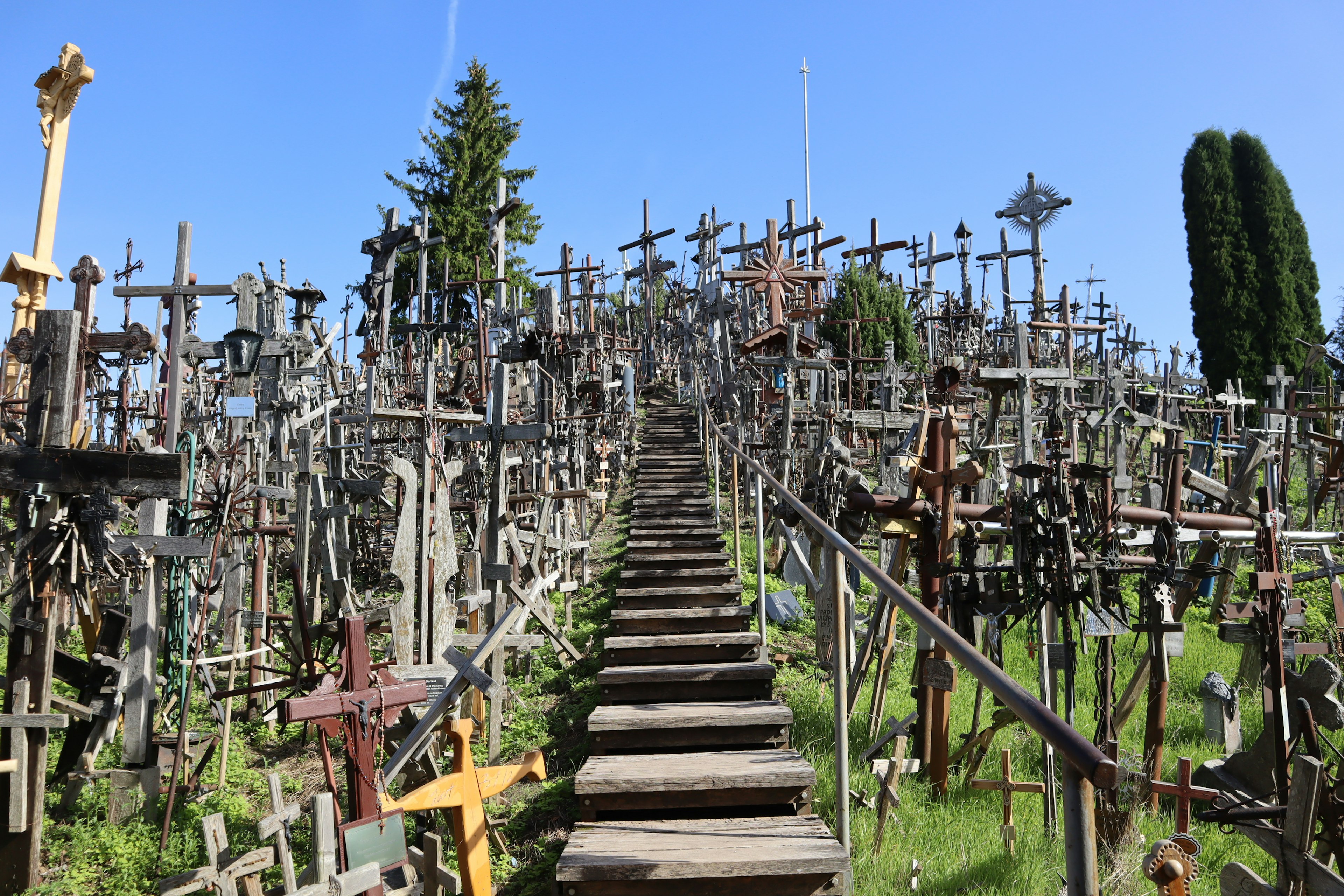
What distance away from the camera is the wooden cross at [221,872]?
164 inches

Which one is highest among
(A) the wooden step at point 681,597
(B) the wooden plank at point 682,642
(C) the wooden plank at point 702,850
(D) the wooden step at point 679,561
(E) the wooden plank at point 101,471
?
(E) the wooden plank at point 101,471

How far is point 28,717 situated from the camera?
5.46m

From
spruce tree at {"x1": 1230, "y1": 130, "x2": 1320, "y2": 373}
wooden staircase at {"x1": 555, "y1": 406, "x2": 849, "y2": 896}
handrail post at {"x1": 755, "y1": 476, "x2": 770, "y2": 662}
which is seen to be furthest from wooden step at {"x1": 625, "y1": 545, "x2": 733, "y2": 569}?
spruce tree at {"x1": 1230, "y1": 130, "x2": 1320, "y2": 373}

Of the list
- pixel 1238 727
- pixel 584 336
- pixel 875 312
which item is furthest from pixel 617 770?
pixel 875 312

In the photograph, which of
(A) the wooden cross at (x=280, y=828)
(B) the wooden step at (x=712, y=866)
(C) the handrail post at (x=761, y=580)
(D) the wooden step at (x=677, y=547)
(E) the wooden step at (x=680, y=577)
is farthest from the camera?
(D) the wooden step at (x=677, y=547)

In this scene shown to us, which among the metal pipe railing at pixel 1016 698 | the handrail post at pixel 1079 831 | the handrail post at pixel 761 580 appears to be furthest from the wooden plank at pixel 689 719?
the handrail post at pixel 1079 831

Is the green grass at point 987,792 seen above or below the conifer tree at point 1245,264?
below

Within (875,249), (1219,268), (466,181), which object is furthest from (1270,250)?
(466,181)

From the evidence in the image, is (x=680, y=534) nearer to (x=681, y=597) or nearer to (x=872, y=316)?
(x=681, y=597)

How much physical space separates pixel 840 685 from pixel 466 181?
31.4 m

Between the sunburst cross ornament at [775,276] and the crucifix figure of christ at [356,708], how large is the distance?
1255 cm

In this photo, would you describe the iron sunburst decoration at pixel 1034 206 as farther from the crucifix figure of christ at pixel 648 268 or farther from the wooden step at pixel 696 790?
the wooden step at pixel 696 790

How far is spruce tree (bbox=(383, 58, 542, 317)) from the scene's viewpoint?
3112cm

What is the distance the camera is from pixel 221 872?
4234 mm
